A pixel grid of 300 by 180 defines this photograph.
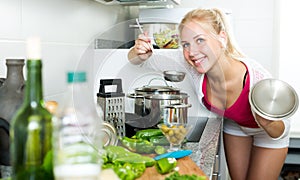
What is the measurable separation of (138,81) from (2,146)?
34.7 inches

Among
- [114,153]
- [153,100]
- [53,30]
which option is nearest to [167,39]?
[153,100]

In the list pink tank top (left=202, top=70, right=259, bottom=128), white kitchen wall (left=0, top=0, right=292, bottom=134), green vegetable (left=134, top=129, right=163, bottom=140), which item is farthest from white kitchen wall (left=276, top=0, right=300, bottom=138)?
green vegetable (left=134, top=129, right=163, bottom=140)

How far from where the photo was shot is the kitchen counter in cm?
106

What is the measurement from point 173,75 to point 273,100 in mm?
458

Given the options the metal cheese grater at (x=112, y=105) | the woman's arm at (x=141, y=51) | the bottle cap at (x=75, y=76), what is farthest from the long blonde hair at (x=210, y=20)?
the bottle cap at (x=75, y=76)

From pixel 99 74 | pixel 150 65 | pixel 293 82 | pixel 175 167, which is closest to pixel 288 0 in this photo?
pixel 293 82

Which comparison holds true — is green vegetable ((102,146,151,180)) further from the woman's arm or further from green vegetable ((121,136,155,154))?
the woman's arm

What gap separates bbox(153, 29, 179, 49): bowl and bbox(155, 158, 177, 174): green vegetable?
75 centimetres

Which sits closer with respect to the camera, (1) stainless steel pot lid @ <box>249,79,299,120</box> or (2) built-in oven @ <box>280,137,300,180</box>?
(1) stainless steel pot lid @ <box>249,79,299,120</box>

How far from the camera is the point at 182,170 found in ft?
3.29

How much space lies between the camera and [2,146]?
2.65 feet

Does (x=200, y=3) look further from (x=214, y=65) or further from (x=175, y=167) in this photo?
(x=175, y=167)

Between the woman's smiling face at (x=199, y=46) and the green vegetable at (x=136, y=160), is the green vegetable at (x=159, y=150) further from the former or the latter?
the woman's smiling face at (x=199, y=46)

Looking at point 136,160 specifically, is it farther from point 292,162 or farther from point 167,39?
point 292,162
